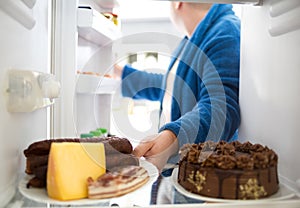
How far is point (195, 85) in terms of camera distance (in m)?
1.26

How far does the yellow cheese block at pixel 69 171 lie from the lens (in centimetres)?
49

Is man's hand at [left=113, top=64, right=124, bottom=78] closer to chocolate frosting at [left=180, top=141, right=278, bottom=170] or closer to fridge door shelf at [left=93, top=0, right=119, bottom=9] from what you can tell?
fridge door shelf at [left=93, top=0, right=119, bottom=9]

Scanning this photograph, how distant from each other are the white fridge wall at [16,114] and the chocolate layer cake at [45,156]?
0.04 meters

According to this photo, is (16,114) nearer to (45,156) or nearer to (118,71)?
(45,156)

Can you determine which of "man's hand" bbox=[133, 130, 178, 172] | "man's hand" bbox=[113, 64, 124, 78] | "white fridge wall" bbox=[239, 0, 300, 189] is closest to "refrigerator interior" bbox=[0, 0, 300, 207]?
"white fridge wall" bbox=[239, 0, 300, 189]

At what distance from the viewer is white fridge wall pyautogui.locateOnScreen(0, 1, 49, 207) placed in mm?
541

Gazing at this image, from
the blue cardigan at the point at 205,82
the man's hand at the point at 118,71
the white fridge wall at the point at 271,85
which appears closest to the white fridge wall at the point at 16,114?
the blue cardigan at the point at 205,82

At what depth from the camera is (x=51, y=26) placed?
0.96 m

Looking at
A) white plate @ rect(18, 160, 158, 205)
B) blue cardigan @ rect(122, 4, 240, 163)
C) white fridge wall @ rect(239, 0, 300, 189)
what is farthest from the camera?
blue cardigan @ rect(122, 4, 240, 163)

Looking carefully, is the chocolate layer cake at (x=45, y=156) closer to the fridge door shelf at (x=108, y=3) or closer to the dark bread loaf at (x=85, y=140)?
the dark bread loaf at (x=85, y=140)

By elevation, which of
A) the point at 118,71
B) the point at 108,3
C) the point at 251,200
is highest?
the point at 108,3

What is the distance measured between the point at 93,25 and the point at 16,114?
19.5 inches

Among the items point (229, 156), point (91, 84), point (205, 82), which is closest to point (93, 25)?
point (91, 84)

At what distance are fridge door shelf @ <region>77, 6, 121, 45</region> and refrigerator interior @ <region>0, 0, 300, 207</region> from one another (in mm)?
22
